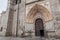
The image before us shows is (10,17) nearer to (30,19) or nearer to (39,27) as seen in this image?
(30,19)

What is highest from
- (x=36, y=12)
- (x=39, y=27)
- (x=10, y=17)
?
(x=36, y=12)

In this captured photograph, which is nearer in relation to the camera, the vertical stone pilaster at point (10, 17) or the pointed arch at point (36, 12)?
the pointed arch at point (36, 12)

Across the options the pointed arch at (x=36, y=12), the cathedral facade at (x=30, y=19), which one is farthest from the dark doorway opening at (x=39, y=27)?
the pointed arch at (x=36, y=12)

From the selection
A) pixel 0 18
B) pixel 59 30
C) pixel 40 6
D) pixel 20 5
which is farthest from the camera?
pixel 0 18

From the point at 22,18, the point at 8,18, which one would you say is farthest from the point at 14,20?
the point at 22,18

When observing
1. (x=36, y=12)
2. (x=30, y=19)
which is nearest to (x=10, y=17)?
(x=30, y=19)

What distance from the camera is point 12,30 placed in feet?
26.2

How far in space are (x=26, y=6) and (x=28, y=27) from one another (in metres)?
2.05

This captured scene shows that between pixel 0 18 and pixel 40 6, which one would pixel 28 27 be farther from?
pixel 0 18

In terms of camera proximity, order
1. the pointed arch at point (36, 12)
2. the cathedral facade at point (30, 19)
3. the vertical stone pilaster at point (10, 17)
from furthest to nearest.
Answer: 1. the vertical stone pilaster at point (10, 17)
2. the pointed arch at point (36, 12)
3. the cathedral facade at point (30, 19)

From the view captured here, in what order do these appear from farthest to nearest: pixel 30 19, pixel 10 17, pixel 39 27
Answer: pixel 10 17
pixel 30 19
pixel 39 27

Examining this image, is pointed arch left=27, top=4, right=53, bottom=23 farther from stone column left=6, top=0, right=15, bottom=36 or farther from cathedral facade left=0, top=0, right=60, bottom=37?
stone column left=6, top=0, right=15, bottom=36

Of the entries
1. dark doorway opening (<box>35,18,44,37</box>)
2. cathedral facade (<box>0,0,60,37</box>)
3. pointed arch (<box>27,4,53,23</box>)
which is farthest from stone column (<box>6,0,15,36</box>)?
dark doorway opening (<box>35,18,44,37</box>)

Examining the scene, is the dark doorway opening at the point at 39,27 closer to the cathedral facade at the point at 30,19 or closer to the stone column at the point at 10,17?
the cathedral facade at the point at 30,19
